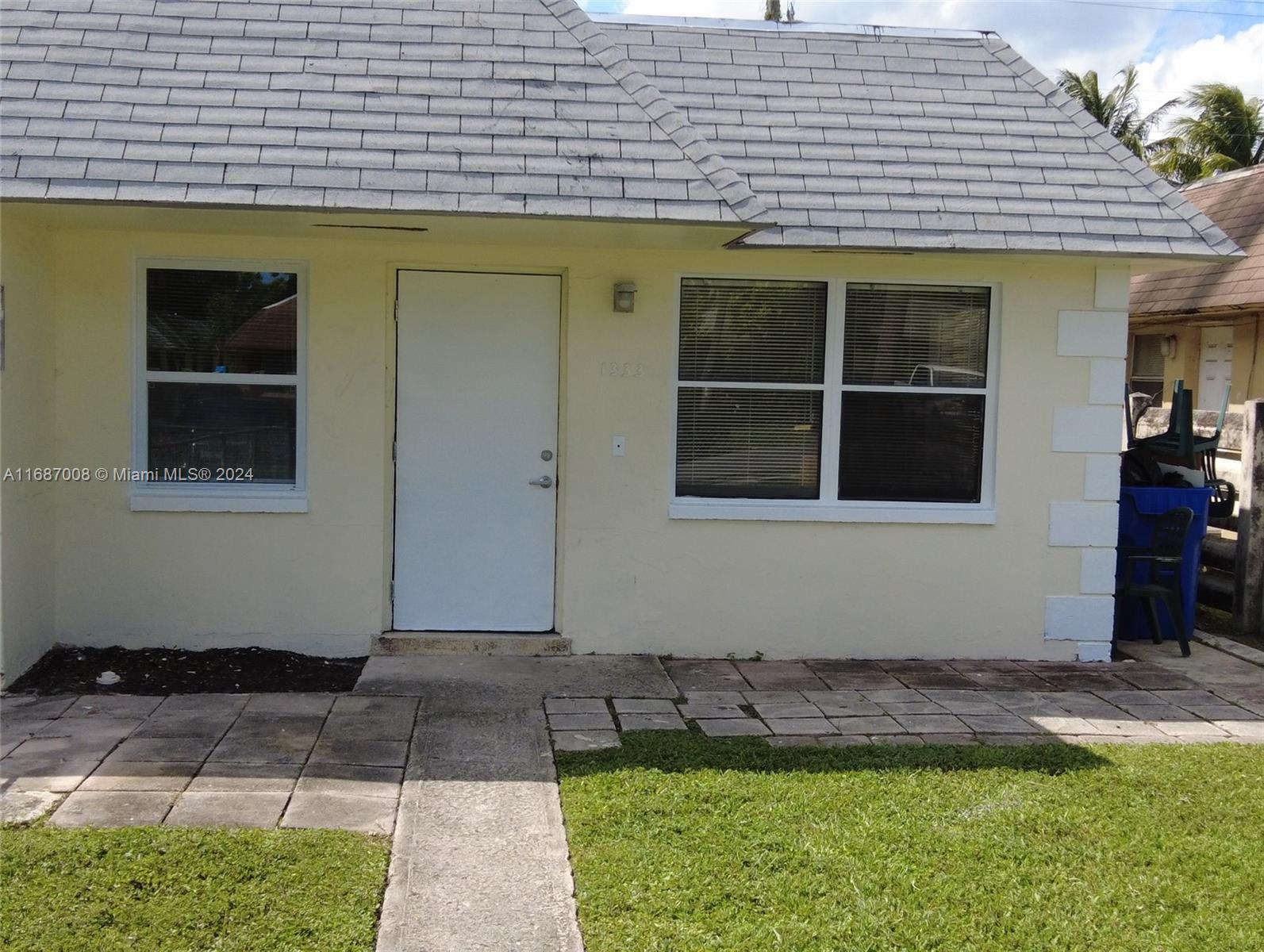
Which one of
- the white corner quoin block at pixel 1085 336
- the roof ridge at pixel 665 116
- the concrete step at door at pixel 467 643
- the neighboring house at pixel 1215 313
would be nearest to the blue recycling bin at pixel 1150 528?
the white corner quoin block at pixel 1085 336

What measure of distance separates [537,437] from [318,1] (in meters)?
3.20

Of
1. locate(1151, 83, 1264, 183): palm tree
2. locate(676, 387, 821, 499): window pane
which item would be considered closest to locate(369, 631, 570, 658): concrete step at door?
locate(676, 387, 821, 499): window pane

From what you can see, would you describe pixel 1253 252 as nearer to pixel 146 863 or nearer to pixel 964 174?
pixel 964 174

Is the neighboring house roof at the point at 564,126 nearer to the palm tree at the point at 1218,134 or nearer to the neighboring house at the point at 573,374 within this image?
the neighboring house at the point at 573,374

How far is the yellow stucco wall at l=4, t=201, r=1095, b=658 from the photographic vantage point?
7359 millimetres

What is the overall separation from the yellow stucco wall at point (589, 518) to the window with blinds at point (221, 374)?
174mm

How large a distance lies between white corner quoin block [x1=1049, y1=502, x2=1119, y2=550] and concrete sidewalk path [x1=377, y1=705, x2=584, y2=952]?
13.1 feet

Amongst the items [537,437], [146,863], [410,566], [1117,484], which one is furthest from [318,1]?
[1117,484]

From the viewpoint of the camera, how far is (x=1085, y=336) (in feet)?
25.8

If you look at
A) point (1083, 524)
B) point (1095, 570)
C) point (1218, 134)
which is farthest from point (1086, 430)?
point (1218, 134)

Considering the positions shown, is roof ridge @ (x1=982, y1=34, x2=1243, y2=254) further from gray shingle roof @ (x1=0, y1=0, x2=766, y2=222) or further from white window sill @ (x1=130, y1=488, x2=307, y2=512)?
white window sill @ (x1=130, y1=488, x2=307, y2=512)

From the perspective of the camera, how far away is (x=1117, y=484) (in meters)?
7.99

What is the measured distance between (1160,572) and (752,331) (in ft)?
11.9

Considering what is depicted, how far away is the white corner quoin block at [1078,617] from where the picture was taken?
8000 mm
